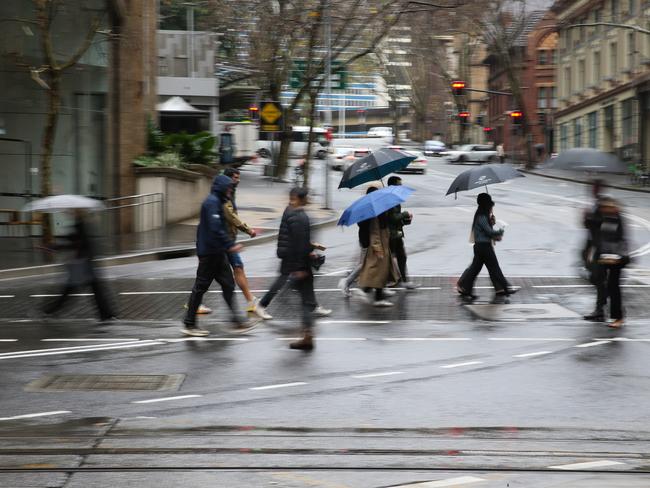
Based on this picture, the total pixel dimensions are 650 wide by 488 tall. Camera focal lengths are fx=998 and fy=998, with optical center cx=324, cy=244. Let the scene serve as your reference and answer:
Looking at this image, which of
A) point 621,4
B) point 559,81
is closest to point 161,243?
point 621,4

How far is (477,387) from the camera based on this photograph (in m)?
8.57

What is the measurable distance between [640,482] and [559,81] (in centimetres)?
7091

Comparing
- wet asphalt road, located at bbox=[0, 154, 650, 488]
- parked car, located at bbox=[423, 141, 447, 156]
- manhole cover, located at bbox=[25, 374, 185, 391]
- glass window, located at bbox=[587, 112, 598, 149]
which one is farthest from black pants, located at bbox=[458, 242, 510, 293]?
parked car, located at bbox=[423, 141, 447, 156]

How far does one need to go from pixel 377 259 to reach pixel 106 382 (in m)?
5.31

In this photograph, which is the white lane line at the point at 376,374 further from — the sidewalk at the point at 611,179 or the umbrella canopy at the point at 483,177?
the sidewalk at the point at 611,179

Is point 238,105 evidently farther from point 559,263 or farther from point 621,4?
point 559,263

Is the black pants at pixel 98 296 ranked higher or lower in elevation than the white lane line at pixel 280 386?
higher

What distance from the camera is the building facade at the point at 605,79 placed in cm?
5397

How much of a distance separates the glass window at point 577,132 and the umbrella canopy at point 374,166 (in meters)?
54.7

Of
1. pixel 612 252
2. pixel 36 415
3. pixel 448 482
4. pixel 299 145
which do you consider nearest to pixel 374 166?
pixel 612 252

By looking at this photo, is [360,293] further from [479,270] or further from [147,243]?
[147,243]

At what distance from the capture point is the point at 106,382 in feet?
28.9

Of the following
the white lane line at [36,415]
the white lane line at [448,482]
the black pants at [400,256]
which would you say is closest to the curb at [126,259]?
the black pants at [400,256]

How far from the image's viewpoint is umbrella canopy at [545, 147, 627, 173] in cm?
1326
